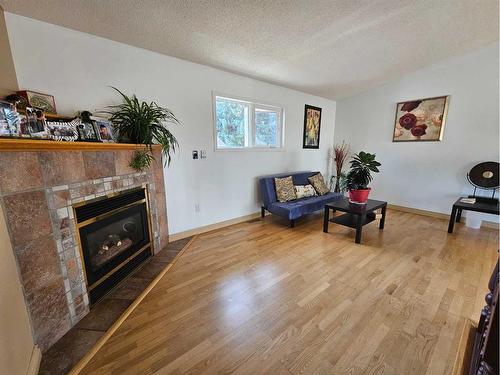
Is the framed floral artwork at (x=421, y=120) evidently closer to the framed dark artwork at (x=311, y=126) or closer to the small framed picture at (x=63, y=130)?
the framed dark artwork at (x=311, y=126)

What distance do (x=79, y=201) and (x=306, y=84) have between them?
3557mm

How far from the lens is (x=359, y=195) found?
9.46 feet

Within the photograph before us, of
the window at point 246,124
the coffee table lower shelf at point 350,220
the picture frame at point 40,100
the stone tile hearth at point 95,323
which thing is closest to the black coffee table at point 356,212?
the coffee table lower shelf at point 350,220

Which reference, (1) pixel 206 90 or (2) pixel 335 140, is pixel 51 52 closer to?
(1) pixel 206 90

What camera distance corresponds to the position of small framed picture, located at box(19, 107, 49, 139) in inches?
47.8

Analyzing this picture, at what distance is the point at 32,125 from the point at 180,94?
1558 millimetres

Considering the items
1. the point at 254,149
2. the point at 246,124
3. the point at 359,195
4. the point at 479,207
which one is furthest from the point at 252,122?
the point at 479,207

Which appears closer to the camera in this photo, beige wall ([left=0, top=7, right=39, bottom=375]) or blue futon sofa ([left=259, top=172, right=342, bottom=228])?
beige wall ([left=0, top=7, right=39, bottom=375])

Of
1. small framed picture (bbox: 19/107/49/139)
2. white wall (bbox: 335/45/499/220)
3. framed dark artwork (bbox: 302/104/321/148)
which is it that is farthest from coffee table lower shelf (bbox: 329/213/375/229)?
small framed picture (bbox: 19/107/49/139)

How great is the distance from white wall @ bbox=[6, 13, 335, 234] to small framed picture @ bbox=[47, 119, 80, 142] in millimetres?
500

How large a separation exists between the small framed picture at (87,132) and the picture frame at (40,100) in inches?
13.3

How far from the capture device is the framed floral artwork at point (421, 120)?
3.46m

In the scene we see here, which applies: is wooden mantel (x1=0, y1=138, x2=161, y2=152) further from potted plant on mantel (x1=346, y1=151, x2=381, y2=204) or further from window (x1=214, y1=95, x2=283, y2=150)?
potted plant on mantel (x1=346, y1=151, x2=381, y2=204)

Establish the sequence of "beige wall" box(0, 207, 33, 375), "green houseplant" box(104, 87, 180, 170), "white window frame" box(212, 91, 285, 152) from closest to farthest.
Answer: "beige wall" box(0, 207, 33, 375)
"green houseplant" box(104, 87, 180, 170)
"white window frame" box(212, 91, 285, 152)
